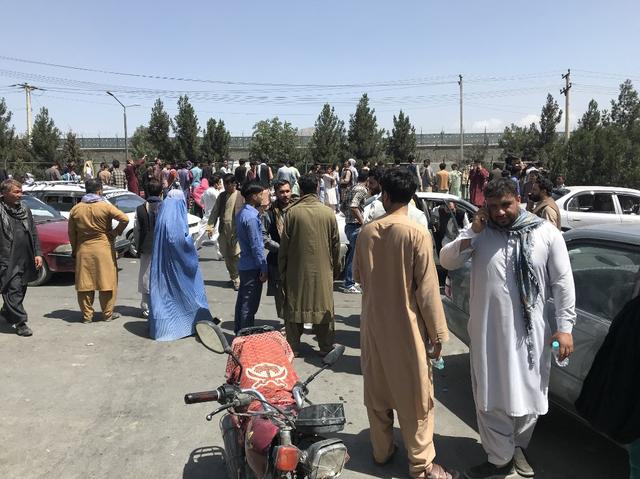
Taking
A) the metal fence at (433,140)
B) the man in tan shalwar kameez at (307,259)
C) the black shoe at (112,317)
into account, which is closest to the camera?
the man in tan shalwar kameez at (307,259)

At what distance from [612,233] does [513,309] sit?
111 cm

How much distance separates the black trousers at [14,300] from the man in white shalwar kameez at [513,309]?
5354 millimetres

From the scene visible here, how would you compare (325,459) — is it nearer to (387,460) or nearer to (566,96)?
(387,460)

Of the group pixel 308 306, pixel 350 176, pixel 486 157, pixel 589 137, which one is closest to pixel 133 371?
pixel 308 306

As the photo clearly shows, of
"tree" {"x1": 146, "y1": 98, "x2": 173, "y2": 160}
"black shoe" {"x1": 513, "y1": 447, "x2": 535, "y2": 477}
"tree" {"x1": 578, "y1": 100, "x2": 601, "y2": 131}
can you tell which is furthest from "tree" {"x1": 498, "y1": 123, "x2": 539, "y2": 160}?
"black shoe" {"x1": 513, "y1": 447, "x2": 535, "y2": 477}

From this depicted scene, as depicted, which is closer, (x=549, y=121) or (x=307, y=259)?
(x=307, y=259)

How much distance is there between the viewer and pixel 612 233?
12.1ft

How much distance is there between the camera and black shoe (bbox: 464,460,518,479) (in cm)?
334

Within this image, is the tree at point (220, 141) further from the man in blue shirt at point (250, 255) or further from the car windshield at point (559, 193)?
the man in blue shirt at point (250, 255)

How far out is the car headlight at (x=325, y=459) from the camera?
2.05 meters

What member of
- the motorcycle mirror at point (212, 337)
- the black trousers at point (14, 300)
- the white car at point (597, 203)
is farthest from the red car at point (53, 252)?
the white car at point (597, 203)

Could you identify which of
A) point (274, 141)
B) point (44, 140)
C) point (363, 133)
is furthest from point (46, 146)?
point (363, 133)

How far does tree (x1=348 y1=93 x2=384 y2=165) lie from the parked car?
34533 millimetres

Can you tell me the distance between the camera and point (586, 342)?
3.51 meters
